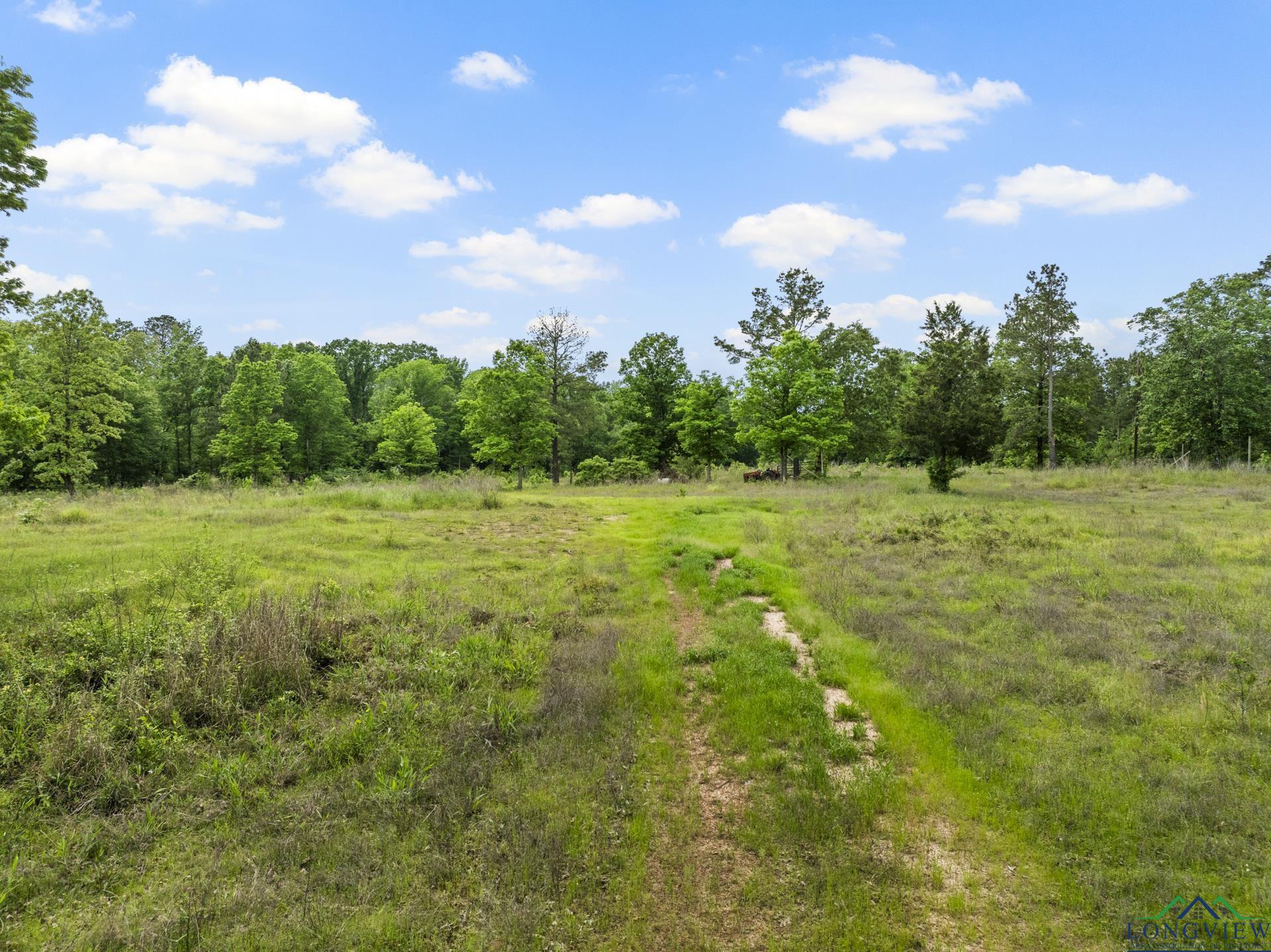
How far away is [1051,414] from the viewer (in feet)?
122

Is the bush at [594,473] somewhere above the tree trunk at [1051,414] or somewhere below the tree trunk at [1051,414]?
below

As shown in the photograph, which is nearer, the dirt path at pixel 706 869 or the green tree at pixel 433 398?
the dirt path at pixel 706 869

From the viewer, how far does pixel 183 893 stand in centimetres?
420

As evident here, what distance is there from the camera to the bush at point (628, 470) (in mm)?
40250

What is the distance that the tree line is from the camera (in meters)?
31.4

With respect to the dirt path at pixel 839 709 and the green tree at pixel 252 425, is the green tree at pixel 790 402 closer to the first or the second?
the dirt path at pixel 839 709

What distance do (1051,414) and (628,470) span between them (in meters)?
27.1

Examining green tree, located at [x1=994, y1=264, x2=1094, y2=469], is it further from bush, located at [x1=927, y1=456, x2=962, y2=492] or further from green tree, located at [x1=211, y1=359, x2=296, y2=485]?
green tree, located at [x1=211, y1=359, x2=296, y2=485]

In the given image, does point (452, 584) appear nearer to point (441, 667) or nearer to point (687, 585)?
point (441, 667)

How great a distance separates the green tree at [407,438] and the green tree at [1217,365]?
182 feet

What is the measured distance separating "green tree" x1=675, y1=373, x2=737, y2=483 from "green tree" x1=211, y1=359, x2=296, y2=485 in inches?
1156

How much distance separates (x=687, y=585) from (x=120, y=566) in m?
10.4

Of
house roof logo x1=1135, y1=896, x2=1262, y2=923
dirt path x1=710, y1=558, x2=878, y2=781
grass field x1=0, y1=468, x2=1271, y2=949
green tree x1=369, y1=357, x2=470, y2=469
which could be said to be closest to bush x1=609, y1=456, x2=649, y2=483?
grass field x1=0, y1=468, x2=1271, y2=949

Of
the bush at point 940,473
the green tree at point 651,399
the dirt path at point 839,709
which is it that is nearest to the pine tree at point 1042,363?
the bush at point 940,473
